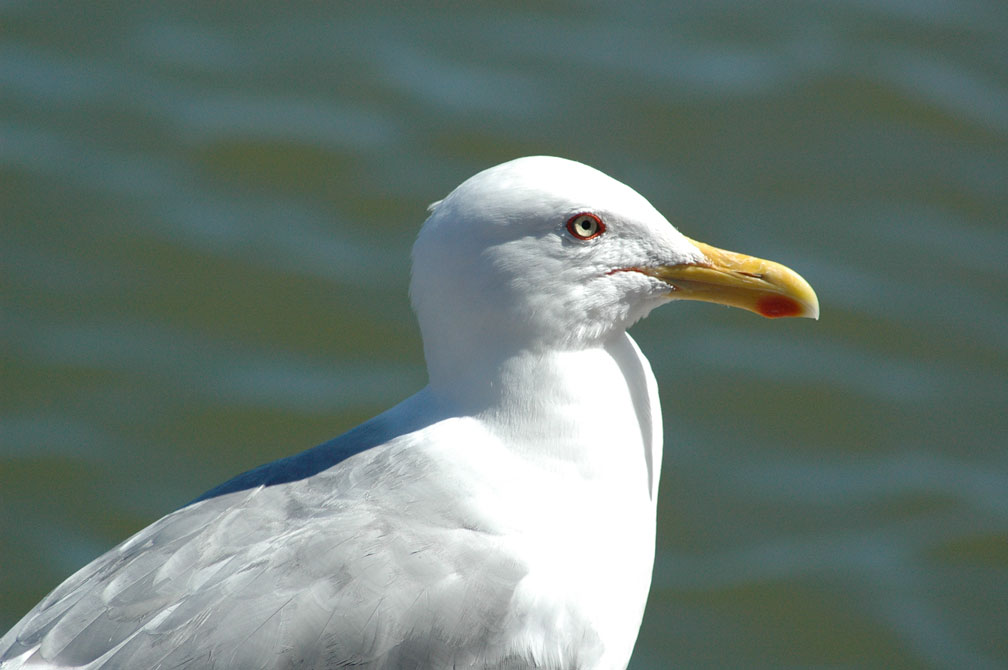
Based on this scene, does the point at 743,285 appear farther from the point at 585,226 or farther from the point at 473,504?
the point at 473,504

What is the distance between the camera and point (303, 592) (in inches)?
123

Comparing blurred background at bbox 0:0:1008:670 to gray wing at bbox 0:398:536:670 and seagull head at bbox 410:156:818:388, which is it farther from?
seagull head at bbox 410:156:818:388

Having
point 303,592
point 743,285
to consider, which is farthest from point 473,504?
point 743,285

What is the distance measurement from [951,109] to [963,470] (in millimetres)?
1873

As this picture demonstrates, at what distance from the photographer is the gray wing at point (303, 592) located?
308 cm

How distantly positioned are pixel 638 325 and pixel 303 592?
2652 mm

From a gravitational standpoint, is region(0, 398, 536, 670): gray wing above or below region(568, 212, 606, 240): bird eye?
below

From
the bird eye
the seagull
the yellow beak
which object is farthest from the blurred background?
the bird eye

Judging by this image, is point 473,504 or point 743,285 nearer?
point 473,504

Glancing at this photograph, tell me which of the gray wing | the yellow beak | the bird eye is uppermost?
the bird eye

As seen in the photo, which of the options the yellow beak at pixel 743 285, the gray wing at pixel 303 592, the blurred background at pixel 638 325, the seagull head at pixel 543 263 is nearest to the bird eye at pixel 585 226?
the seagull head at pixel 543 263

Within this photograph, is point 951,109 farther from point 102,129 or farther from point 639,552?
point 102,129

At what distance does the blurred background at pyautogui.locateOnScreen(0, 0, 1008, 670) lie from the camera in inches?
191

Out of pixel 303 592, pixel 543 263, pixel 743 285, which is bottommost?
pixel 303 592
